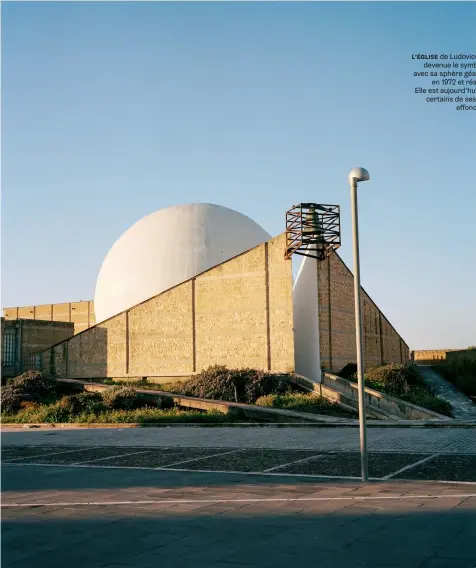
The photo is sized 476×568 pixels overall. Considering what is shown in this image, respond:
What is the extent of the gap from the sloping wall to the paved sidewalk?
66.5 feet

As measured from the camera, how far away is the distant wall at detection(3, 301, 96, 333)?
214 feet

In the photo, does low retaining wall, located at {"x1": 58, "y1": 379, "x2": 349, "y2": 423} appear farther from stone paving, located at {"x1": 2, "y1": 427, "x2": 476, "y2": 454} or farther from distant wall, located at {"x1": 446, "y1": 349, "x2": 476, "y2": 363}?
distant wall, located at {"x1": 446, "y1": 349, "x2": 476, "y2": 363}

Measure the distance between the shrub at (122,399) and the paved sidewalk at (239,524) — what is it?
16.2 m

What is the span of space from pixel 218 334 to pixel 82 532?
25.1 metres

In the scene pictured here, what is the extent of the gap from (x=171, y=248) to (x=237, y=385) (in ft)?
46.1

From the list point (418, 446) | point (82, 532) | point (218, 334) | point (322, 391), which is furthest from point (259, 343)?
point (82, 532)

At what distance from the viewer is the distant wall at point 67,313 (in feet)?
214

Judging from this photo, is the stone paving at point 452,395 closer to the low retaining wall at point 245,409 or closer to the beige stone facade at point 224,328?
the beige stone facade at point 224,328

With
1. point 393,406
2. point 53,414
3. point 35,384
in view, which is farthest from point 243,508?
point 35,384

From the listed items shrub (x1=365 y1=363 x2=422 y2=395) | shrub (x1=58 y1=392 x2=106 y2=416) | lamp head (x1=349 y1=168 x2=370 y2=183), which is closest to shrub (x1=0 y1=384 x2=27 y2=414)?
shrub (x1=58 y1=392 x2=106 y2=416)

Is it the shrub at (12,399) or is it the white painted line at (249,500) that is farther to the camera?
the shrub at (12,399)

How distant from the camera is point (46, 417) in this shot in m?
24.7

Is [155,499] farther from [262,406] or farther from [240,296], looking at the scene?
[240,296]

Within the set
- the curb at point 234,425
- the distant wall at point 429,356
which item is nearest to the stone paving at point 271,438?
the curb at point 234,425
